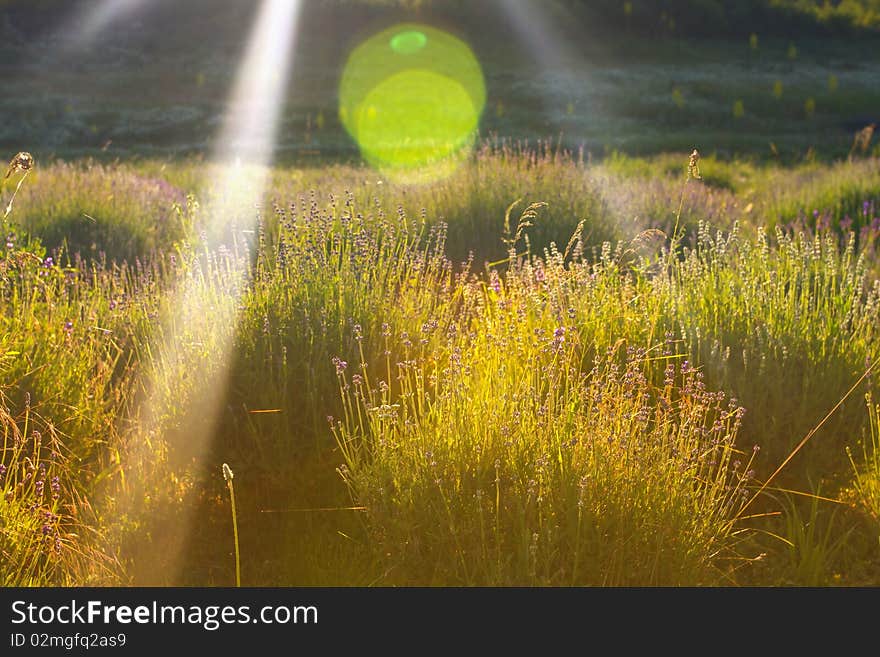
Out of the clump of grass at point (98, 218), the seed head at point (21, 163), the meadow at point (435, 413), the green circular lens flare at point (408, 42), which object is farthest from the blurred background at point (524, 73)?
the seed head at point (21, 163)

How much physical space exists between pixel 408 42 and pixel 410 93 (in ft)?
30.3

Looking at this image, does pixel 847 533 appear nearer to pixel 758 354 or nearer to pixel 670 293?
pixel 758 354

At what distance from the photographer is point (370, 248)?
447cm

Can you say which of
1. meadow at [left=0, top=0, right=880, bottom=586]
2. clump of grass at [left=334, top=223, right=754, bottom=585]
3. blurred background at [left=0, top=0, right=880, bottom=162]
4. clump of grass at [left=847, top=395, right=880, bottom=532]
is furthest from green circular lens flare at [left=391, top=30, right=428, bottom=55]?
clump of grass at [left=334, top=223, right=754, bottom=585]

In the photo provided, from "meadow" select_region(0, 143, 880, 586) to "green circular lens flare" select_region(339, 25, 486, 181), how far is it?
37.1 ft

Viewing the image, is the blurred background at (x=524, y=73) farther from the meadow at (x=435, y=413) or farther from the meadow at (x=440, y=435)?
the meadow at (x=440, y=435)

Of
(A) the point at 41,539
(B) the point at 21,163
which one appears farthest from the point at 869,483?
(B) the point at 21,163

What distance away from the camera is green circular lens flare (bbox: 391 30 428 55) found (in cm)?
3644

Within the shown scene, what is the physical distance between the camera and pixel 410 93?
29188 millimetres

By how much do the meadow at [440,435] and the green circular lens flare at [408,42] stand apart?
33493 millimetres

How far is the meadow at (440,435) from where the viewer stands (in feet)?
9.16

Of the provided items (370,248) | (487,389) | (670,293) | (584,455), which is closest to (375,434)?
(487,389)

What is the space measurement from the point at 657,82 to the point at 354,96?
11.3 m

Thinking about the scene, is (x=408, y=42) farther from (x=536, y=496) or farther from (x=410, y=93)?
(x=536, y=496)
